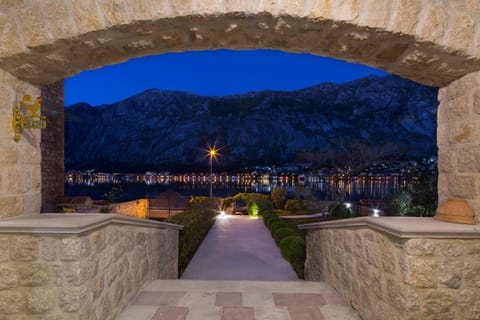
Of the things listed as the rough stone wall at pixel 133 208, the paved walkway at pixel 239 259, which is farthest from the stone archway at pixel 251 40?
the rough stone wall at pixel 133 208

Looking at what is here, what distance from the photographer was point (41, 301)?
2068 millimetres

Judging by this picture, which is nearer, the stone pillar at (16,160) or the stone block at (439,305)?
the stone block at (439,305)

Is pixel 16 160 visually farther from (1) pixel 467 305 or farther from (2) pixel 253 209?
(2) pixel 253 209

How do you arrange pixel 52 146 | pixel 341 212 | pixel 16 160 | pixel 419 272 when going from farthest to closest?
pixel 341 212
pixel 52 146
pixel 16 160
pixel 419 272

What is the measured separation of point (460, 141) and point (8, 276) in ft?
11.8

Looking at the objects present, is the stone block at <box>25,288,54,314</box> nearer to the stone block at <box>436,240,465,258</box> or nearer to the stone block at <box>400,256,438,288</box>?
the stone block at <box>400,256,438,288</box>

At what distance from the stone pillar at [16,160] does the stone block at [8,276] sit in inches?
16.1

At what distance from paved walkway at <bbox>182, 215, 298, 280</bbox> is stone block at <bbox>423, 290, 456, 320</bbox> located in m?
4.59

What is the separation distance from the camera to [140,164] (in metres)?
111

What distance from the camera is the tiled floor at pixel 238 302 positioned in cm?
266

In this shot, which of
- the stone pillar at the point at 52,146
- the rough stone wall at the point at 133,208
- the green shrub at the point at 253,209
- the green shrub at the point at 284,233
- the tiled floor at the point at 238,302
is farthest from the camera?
the green shrub at the point at 253,209

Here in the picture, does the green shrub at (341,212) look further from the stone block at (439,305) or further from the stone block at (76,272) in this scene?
the stone block at (76,272)

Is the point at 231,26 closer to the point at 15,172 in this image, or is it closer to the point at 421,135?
the point at 15,172

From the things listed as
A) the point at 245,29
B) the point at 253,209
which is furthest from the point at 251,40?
the point at 253,209
